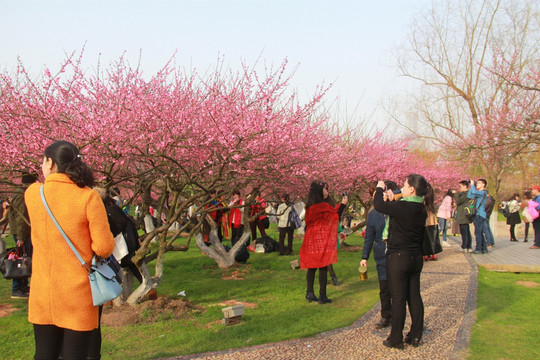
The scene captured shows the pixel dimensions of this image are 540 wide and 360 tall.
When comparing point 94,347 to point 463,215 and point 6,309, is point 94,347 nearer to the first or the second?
point 6,309

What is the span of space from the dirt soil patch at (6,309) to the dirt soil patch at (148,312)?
154cm

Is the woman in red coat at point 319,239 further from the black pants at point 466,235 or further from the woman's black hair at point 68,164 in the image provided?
the black pants at point 466,235

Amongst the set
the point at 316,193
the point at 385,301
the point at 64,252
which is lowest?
the point at 385,301

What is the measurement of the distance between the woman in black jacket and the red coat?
2168 mm

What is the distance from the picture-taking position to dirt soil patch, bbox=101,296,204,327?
6.22 meters

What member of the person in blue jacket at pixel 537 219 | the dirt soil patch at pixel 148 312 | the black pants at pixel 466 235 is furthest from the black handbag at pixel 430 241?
the person in blue jacket at pixel 537 219

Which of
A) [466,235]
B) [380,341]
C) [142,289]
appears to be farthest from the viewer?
[466,235]

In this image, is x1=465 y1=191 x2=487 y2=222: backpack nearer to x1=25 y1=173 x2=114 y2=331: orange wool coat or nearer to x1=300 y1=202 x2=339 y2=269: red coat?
x1=300 y1=202 x2=339 y2=269: red coat

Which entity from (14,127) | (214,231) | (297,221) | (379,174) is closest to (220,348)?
(14,127)

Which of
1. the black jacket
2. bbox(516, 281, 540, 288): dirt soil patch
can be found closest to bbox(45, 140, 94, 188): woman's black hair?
the black jacket

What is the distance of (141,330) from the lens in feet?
19.3

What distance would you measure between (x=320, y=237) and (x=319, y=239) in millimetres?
41

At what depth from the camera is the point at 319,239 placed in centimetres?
741

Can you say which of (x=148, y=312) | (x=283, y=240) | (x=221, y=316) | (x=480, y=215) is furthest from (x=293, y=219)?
(x=148, y=312)
